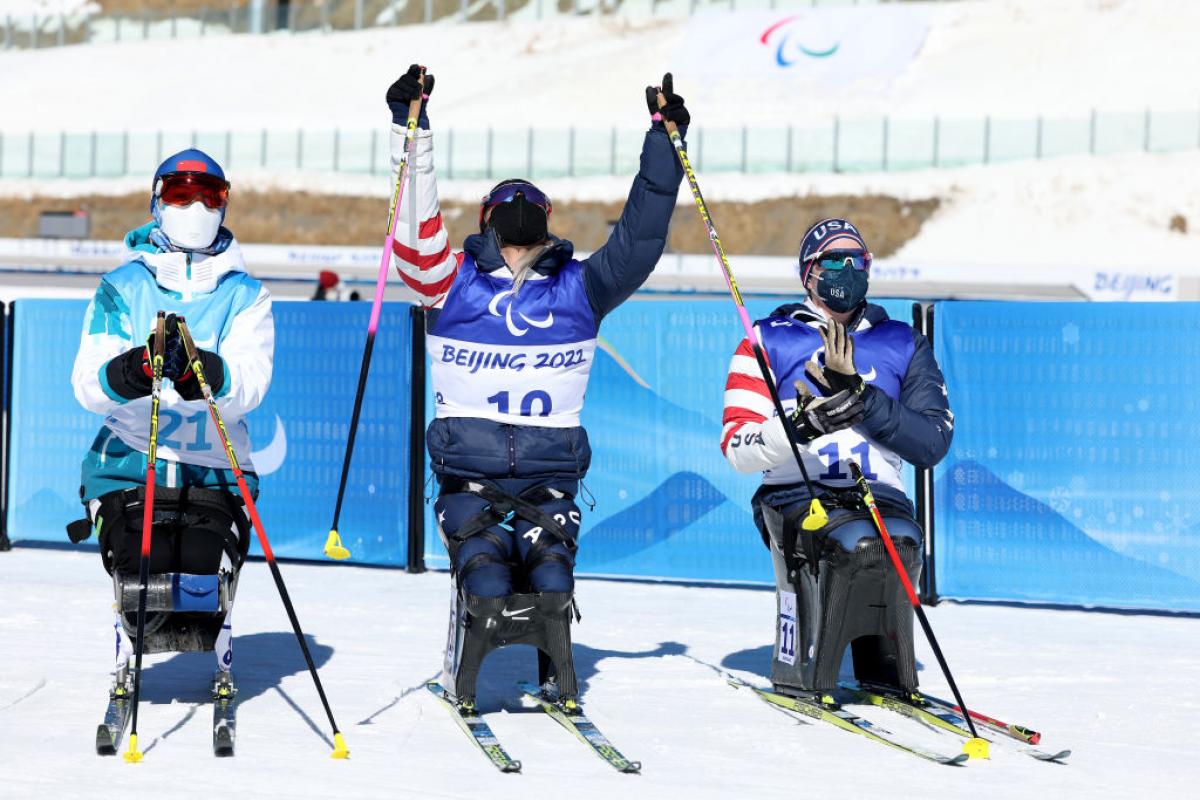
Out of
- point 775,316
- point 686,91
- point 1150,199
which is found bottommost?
point 775,316

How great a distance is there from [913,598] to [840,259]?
1411 millimetres

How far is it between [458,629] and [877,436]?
1791mm

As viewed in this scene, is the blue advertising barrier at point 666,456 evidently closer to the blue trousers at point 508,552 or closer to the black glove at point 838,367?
the blue trousers at point 508,552

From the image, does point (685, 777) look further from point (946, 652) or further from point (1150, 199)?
point (1150, 199)

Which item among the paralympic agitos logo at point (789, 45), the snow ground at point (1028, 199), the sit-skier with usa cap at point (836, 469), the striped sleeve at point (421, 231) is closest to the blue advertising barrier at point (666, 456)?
the sit-skier with usa cap at point (836, 469)

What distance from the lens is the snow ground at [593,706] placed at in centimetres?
577

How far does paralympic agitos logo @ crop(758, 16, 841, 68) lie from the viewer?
213 ft

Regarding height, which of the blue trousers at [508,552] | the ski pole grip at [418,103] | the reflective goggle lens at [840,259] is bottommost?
the blue trousers at [508,552]

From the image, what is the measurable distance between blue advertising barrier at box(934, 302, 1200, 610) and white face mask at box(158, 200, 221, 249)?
489 centimetres

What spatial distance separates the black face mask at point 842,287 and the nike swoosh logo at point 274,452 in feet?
18.0

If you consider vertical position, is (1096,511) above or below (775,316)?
below

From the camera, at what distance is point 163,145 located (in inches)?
2302

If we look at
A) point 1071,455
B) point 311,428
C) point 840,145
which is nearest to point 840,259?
point 1071,455

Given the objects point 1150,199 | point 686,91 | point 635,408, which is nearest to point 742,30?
point 686,91
